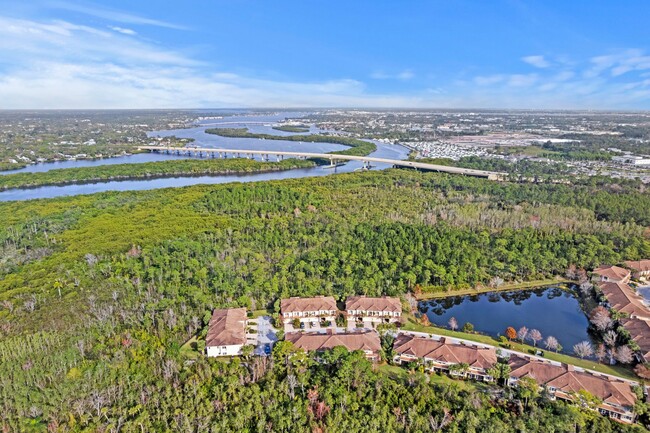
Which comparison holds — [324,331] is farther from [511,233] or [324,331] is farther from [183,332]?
[511,233]

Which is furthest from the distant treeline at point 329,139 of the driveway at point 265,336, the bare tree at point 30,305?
the bare tree at point 30,305

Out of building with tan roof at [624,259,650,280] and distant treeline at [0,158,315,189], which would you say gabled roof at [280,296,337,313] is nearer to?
building with tan roof at [624,259,650,280]

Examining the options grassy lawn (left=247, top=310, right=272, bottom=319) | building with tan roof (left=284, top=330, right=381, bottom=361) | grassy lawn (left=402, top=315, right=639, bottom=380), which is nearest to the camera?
grassy lawn (left=402, top=315, right=639, bottom=380)

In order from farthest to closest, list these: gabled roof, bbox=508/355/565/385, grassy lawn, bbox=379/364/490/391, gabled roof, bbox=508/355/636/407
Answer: grassy lawn, bbox=379/364/490/391, gabled roof, bbox=508/355/565/385, gabled roof, bbox=508/355/636/407

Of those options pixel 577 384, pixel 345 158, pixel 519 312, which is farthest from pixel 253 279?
pixel 345 158

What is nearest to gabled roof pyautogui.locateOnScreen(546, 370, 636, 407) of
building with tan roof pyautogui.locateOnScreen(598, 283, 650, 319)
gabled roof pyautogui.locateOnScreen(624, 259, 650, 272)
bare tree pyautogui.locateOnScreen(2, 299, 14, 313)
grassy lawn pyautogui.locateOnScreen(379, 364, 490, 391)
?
grassy lawn pyautogui.locateOnScreen(379, 364, 490, 391)

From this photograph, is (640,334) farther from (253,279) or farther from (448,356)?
(253,279)

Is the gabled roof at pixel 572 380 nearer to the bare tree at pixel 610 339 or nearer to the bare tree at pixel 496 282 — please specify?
the bare tree at pixel 610 339
